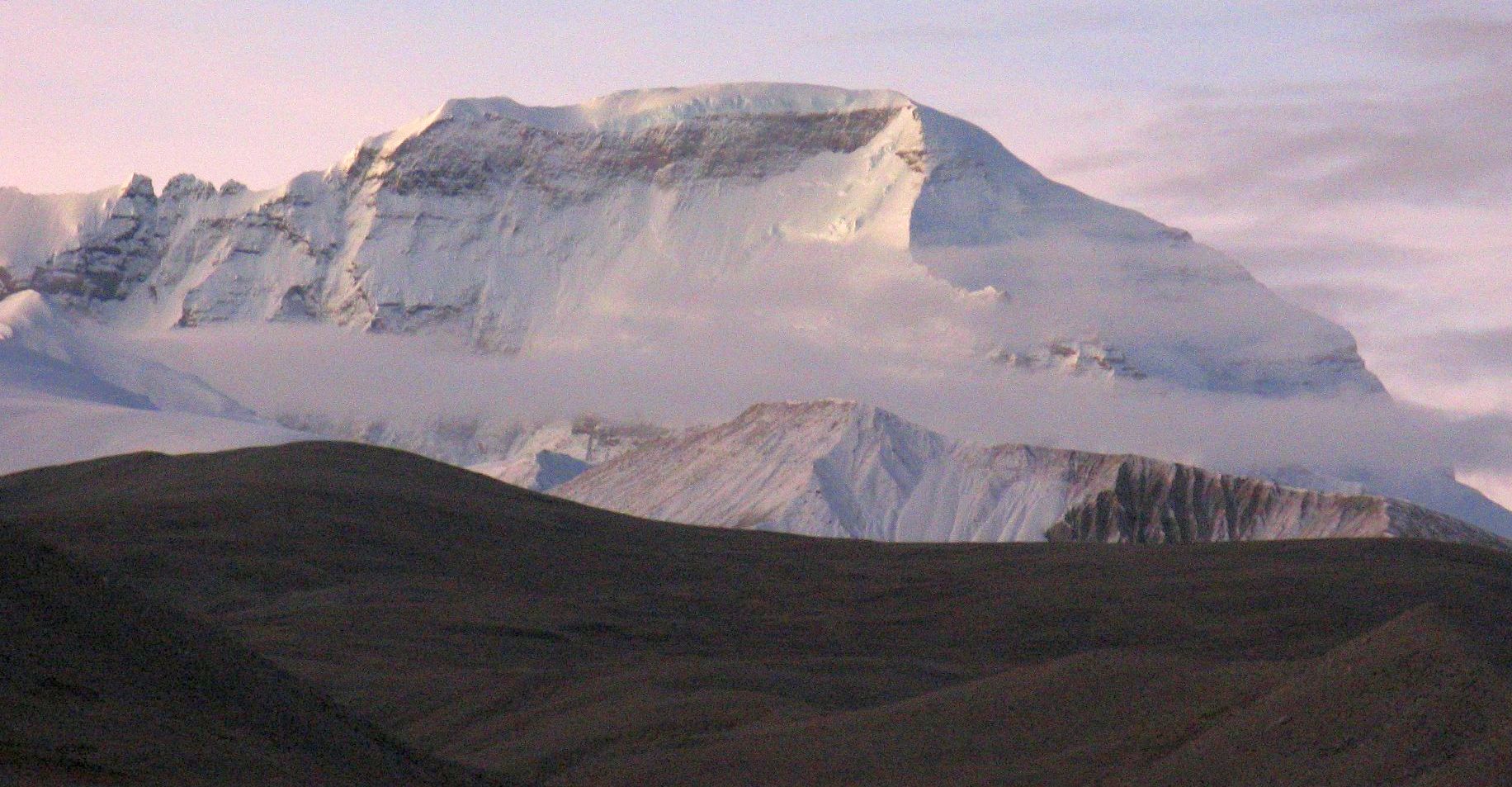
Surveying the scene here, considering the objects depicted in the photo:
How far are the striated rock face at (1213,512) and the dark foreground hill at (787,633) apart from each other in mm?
40177

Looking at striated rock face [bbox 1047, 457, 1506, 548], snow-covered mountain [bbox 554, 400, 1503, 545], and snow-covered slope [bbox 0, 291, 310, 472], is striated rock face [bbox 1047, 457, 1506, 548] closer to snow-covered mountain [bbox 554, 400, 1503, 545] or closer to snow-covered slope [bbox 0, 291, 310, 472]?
snow-covered mountain [bbox 554, 400, 1503, 545]

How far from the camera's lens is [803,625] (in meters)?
53.4

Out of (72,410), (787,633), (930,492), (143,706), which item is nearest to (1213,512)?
(930,492)

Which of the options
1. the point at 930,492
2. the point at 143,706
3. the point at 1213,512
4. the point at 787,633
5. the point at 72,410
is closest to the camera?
the point at 143,706

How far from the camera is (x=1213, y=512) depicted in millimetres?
107875

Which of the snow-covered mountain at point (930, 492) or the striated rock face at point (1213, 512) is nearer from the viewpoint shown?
the striated rock face at point (1213, 512)

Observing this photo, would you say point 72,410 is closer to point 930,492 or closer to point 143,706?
point 930,492

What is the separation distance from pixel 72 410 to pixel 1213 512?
59582 mm

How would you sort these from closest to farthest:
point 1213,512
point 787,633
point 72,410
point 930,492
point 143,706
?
1. point 143,706
2. point 787,633
3. point 1213,512
4. point 930,492
5. point 72,410

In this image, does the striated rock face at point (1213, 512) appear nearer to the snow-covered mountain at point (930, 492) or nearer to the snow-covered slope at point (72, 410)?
the snow-covered mountain at point (930, 492)

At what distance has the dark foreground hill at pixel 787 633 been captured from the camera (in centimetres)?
2725

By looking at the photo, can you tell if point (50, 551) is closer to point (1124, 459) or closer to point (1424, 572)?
point (1424, 572)

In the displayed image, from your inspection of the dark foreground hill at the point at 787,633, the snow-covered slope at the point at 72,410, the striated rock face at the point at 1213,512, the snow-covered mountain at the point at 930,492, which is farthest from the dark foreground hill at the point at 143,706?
the snow-covered slope at the point at 72,410

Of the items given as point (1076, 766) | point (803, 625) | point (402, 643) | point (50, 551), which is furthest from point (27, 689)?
point (803, 625)
